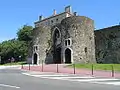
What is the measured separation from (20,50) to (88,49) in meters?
30.9

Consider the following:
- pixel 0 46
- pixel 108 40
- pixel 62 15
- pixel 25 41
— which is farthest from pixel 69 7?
pixel 108 40

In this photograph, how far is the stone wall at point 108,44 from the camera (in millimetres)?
45812

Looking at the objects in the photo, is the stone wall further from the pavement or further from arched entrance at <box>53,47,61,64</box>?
the pavement

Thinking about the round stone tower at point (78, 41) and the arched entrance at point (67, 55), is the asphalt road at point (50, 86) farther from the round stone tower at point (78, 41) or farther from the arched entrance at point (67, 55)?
the arched entrance at point (67, 55)

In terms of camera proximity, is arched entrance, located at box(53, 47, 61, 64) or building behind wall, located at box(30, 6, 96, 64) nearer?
building behind wall, located at box(30, 6, 96, 64)

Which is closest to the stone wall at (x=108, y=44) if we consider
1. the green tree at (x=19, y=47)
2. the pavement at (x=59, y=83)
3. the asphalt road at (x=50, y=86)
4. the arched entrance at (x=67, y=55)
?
the arched entrance at (x=67, y=55)

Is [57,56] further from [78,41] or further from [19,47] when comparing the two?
[19,47]

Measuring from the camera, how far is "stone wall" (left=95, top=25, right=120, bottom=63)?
4581cm

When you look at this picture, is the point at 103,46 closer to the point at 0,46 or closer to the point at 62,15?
the point at 62,15

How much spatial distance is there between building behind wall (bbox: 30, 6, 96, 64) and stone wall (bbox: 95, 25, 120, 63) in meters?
→ 1.93

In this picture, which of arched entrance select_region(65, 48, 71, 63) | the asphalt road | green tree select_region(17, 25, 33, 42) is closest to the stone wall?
arched entrance select_region(65, 48, 71, 63)

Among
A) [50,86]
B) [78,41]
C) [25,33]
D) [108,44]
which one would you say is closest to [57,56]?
[78,41]

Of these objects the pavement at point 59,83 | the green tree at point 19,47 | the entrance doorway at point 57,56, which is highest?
the green tree at point 19,47

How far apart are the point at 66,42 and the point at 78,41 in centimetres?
243
